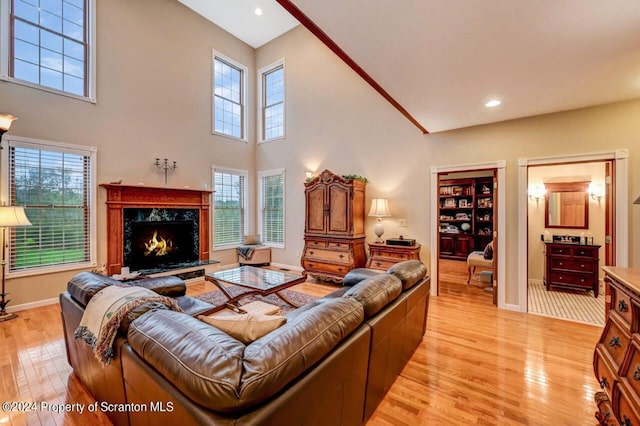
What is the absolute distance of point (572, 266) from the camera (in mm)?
4492

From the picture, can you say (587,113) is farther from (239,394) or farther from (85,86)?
(85,86)

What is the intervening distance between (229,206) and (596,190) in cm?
700

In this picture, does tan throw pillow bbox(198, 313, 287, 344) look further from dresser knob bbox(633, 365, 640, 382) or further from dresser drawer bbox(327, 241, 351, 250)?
dresser drawer bbox(327, 241, 351, 250)

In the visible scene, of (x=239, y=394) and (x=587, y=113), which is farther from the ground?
(x=587, y=113)

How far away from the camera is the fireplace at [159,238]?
476 centimetres

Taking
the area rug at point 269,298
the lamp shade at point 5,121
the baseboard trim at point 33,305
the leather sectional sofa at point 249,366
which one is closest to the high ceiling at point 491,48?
the leather sectional sofa at point 249,366

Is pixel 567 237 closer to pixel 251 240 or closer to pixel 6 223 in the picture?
pixel 251 240

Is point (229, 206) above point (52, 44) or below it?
below

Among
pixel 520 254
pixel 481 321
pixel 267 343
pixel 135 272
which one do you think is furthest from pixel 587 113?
pixel 135 272

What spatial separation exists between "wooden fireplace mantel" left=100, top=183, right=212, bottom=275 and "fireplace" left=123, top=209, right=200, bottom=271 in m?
0.10

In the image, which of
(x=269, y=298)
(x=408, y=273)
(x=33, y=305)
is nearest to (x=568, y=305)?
(x=408, y=273)

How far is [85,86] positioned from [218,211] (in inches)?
120

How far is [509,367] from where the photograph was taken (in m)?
2.42

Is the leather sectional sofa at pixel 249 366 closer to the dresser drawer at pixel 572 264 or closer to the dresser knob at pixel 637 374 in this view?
the dresser knob at pixel 637 374
